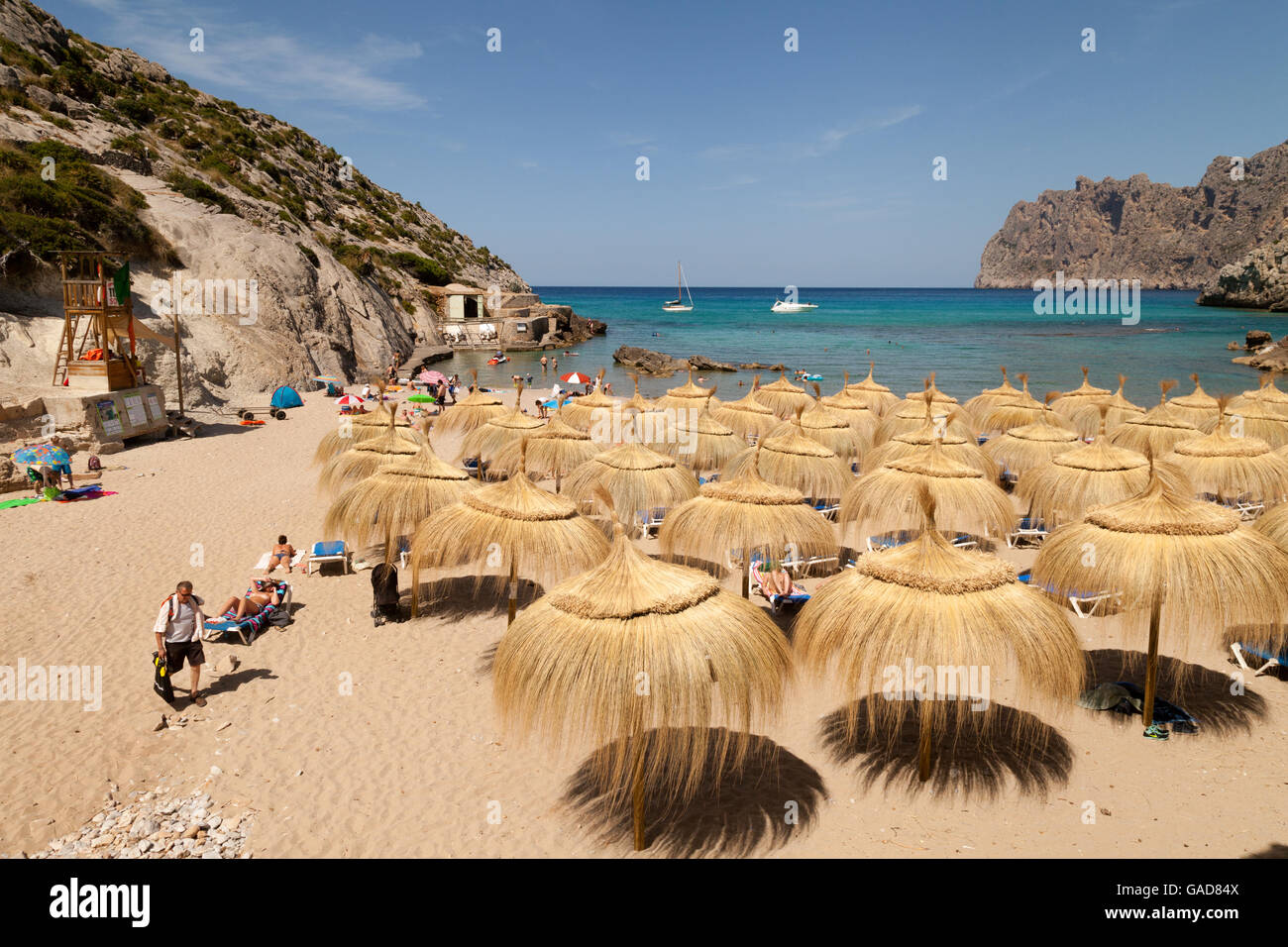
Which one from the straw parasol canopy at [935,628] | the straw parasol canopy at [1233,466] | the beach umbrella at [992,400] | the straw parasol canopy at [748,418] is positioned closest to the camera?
the straw parasol canopy at [935,628]

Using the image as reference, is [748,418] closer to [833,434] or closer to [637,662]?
[833,434]

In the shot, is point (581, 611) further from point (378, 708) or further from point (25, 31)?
point (25, 31)

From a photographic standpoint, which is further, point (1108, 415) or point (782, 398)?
point (782, 398)

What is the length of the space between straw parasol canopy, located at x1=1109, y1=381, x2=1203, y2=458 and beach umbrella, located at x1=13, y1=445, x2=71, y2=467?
2134 cm

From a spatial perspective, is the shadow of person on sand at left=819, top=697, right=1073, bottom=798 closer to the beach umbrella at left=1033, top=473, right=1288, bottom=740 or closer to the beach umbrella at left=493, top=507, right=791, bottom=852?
the beach umbrella at left=1033, top=473, right=1288, bottom=740

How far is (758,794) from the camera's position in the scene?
6.55 m

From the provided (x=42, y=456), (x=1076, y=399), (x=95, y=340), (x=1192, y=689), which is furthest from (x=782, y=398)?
(x=95, y=340)

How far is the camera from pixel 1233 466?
11.2 m

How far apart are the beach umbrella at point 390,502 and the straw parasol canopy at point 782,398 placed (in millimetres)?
10953

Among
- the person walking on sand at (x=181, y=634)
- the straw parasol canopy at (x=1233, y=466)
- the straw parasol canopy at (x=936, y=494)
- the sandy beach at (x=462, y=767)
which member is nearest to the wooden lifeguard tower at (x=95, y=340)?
the sandy beach at (x=462, y=767)

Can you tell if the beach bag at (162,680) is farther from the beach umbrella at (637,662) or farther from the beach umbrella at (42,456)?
the beach umbrella at (42,456)

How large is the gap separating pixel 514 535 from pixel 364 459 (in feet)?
15.6

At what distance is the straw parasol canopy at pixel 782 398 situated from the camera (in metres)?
19.3
